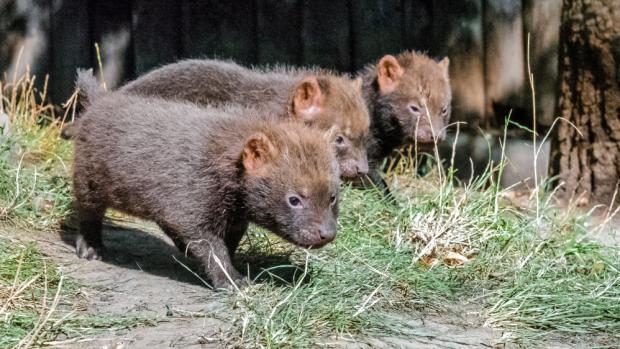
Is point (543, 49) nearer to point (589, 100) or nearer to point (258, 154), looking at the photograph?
point (589, 100)

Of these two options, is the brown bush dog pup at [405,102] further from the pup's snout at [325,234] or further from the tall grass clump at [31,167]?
the pup's snout at [325,234]

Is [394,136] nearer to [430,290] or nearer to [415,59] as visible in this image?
[415,59]

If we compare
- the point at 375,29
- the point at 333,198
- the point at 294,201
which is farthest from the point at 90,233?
the point at 375,29

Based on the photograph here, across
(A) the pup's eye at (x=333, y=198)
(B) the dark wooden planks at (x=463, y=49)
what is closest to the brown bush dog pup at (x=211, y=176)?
(A) the pup's eye at (x=333, y=198)

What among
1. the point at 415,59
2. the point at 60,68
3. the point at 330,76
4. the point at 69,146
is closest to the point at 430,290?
the point at 330,76

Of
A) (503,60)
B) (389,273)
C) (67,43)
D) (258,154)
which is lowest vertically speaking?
(389,273)

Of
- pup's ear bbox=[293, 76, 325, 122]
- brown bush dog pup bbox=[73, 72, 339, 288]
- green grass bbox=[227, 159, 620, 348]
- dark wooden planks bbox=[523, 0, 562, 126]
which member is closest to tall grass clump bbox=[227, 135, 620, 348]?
green grass bbox=[227, 159, 620, 348]

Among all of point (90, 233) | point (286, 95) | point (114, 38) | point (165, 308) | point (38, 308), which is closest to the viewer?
point (38, 308)

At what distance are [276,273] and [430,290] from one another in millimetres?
1006

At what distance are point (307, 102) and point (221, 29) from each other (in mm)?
2632

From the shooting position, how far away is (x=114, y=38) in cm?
1065

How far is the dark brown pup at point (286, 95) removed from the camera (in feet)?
26.7

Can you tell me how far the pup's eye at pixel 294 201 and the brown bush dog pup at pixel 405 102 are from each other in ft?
9.71

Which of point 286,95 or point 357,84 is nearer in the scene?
point 286,95
